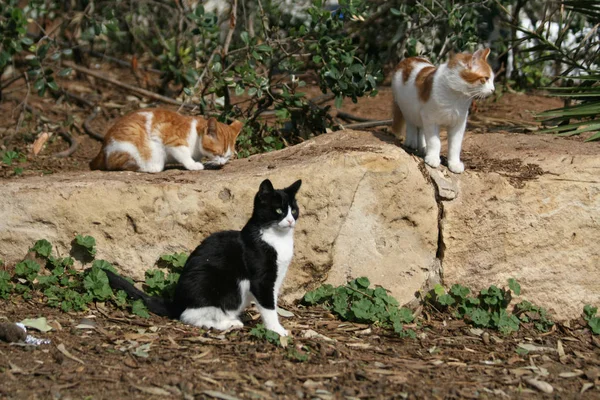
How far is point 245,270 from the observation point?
4.55 meters

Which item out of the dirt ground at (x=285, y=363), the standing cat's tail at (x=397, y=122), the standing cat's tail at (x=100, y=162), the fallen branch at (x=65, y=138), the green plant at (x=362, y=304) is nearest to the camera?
the dirt ground at (x=285, y=363)

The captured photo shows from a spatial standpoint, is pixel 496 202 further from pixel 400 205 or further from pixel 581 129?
pixel 581 129

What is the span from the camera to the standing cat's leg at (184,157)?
5.83 metres

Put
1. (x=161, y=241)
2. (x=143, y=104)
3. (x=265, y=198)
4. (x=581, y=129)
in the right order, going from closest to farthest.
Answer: (x=265, y=198), (x=161, y=241), (x=581, y=129), (x=143, y=104)

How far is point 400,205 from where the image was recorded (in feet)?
17.6

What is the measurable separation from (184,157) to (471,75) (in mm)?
2343

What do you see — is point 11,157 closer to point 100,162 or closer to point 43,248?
point 100,162

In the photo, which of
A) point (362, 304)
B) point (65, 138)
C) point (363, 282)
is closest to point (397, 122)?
point (363, 282)

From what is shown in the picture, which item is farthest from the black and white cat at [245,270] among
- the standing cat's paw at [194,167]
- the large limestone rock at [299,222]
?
the standing cat's paw at [194,167]

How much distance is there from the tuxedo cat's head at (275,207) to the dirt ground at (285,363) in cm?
72

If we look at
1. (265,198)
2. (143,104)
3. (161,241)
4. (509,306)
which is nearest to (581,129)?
(509,306)

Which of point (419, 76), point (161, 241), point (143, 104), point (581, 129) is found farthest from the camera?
point (143, 104)

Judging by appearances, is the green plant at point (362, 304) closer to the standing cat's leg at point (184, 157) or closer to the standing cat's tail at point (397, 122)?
the standing cat's leg at point (184, 157)

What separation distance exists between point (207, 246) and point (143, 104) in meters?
5.19
